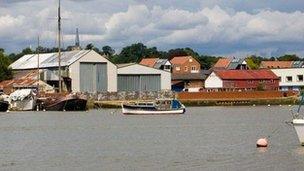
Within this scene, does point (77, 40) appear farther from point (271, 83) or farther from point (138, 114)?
point (138, 114)

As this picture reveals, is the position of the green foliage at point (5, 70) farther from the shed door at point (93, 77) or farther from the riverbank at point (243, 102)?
the riverbank at point (243, 102)

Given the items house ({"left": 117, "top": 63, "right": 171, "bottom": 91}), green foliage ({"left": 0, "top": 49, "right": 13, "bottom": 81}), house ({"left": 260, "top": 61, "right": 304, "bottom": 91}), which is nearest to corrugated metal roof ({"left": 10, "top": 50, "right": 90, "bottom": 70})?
green foliage ({"left": 0, "top": 49, "right": 13, "bottom": 81})

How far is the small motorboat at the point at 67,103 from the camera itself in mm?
105000

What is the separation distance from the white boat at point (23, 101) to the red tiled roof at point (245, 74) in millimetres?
52180

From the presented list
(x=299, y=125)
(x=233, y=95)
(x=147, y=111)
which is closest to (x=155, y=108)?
(x=147, y=111)

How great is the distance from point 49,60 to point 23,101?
28.3m

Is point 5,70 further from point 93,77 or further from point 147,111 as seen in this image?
point 147,111

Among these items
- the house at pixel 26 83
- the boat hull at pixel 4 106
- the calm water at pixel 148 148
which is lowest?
the calm water at pixel 148 148

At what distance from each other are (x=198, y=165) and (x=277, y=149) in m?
9.24

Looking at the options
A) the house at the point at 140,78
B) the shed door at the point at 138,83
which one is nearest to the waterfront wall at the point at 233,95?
the house at the point at 140,78

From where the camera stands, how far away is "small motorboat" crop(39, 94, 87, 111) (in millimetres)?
105000

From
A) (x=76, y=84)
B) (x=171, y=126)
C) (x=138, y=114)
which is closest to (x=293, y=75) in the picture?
(x=76, y=84)

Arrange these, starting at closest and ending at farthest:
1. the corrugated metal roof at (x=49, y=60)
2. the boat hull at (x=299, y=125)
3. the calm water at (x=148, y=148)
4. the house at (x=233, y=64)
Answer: the calm water at (x=148, y=148) → the boat hull at (x=299, y=125) → the corrugated metal roof at (x=49, y=60) → the house at (x=233, y=64)

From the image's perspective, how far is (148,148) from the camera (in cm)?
4697
